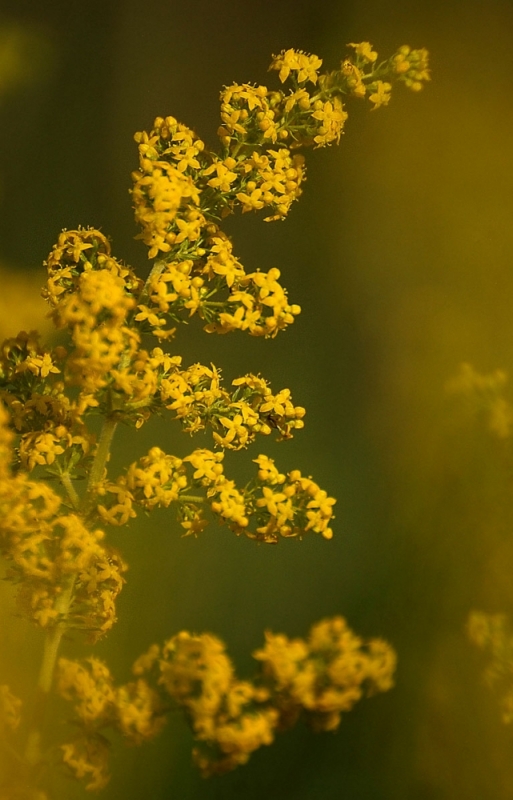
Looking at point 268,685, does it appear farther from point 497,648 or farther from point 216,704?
point 497,648

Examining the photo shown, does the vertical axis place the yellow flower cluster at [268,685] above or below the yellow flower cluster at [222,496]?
below

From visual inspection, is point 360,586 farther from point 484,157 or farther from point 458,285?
point 484,157

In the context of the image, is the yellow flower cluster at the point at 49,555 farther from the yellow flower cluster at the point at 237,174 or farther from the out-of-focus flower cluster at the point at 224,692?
the yellow flower cluster at the point at 237,174

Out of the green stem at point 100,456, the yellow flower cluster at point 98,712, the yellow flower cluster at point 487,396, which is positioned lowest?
the yellow flower cluster at point 98,712

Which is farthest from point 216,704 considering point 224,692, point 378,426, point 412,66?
point 412,66

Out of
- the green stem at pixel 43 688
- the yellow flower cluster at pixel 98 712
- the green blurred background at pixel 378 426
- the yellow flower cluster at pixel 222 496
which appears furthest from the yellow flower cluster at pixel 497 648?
the green stem at pixel 43 688

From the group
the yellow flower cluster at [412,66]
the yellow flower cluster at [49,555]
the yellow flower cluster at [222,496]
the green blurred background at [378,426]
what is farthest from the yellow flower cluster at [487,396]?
the yellow flower cluster at [49,555]

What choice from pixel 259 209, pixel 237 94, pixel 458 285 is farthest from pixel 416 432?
pixel 237 94
